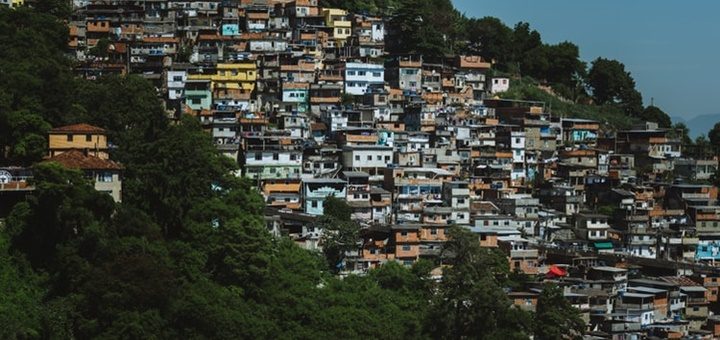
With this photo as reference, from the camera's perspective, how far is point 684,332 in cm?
2948

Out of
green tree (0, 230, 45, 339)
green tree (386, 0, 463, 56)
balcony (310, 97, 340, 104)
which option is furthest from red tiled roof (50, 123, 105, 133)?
green tree (386, 0, 463, 56)

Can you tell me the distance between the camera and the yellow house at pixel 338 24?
45.0 m

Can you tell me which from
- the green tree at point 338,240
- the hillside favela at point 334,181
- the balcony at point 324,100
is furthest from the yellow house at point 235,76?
the green tree at point 338,240

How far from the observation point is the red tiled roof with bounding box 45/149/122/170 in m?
24.5

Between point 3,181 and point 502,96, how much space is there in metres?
24.3

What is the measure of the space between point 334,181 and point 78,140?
809cm

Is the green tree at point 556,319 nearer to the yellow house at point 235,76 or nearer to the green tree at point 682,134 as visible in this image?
the yellow house at point 235,76

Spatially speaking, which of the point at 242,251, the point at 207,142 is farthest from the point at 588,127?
the point at 242,251

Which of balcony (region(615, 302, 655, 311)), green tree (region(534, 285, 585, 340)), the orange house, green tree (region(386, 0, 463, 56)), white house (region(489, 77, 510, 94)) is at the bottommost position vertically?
balcony (region(615, 302, 655, 311))

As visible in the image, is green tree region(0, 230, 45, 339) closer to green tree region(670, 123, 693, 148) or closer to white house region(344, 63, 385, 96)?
white house region(344, 63, 385, 96)

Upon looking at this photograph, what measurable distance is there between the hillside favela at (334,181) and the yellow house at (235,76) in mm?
90

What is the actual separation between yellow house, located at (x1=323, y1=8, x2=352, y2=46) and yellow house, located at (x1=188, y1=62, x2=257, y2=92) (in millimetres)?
6003

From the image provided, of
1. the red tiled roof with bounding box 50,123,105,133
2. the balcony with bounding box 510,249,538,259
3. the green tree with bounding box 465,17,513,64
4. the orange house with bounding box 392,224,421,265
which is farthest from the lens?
the green tree with bounding box 465,17,513,64

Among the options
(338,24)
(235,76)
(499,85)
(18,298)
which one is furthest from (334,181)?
(499,85)
